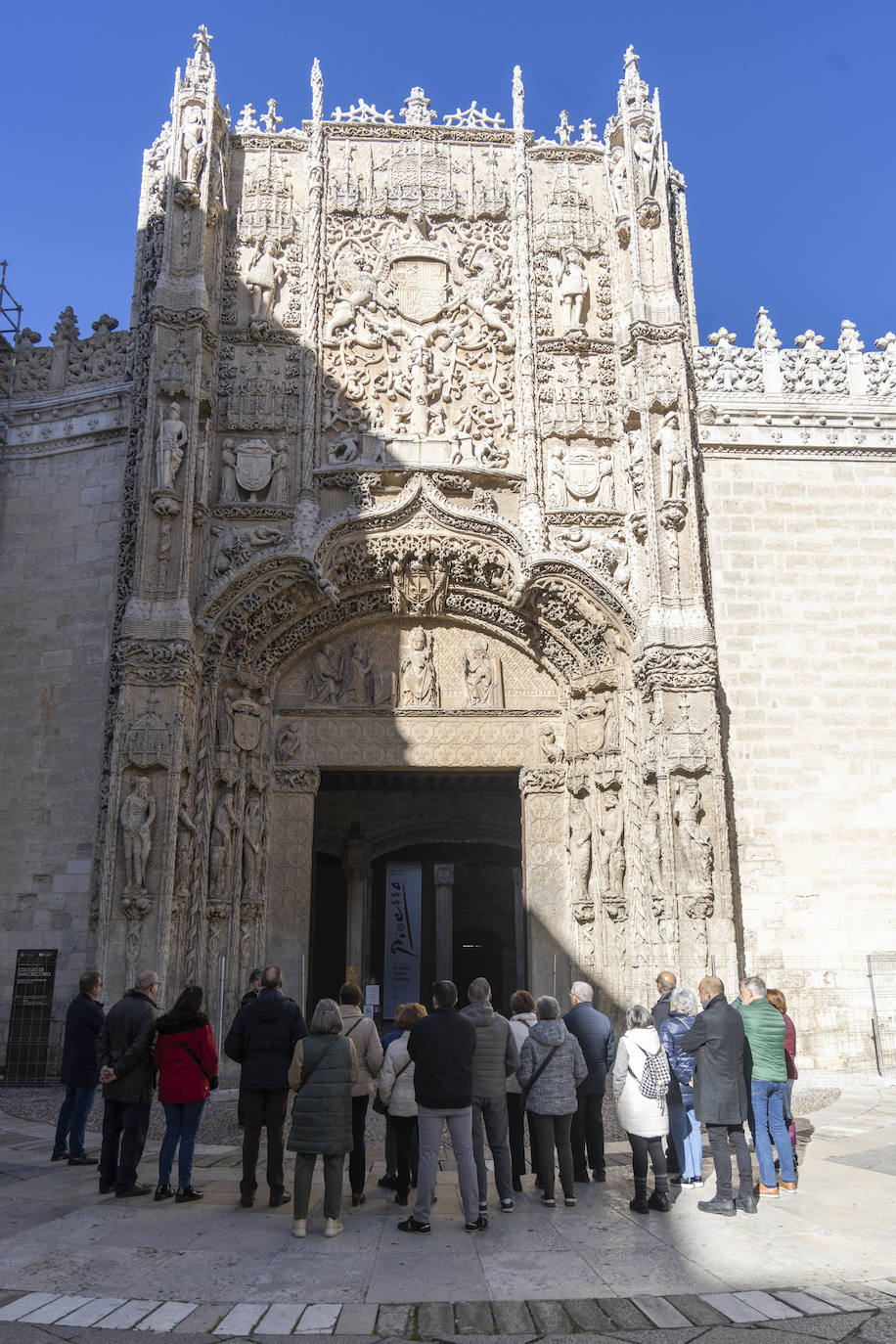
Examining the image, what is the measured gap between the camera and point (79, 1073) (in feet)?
26.0

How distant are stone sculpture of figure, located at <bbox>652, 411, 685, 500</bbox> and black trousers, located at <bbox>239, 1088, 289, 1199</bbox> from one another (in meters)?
10.1

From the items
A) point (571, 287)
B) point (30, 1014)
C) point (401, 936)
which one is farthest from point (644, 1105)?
point (401, 936)

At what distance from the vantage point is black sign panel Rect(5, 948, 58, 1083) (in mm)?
12922

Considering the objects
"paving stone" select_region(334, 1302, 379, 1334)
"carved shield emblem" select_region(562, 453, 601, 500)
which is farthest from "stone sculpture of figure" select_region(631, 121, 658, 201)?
"paving stone" select_region(334, 1302, 379, 1334)

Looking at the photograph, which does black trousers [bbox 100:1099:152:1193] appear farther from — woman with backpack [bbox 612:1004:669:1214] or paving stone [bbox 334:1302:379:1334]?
woman with backpack [bbox 612:1004:669:1214]

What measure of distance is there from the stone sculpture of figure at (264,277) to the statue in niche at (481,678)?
5.90m

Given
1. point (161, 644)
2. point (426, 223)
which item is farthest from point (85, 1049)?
point (426, 223)

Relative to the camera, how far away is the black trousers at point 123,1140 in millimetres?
6816

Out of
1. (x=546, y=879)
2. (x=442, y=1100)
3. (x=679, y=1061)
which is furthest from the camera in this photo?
(x=546, y=879)

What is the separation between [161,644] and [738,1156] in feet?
30.6

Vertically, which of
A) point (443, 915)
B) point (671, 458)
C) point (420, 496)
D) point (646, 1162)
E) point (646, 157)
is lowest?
point (646, 1162)

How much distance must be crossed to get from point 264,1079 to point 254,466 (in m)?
10.2

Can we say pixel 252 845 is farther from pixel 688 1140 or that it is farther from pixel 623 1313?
pixel 623 1313

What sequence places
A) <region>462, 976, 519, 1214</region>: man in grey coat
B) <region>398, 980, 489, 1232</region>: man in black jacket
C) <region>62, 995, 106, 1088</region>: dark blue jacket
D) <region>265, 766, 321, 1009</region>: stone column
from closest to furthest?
<region>398, 980, 489, 1232</region>: man in black jacket < <region>462, 976, 519, 1214</region>: man in grey coat < <region>62, 995, 106, 1088</region>: dark blue jacket < <region>265, 766, 321, 1009</region>: stone column
